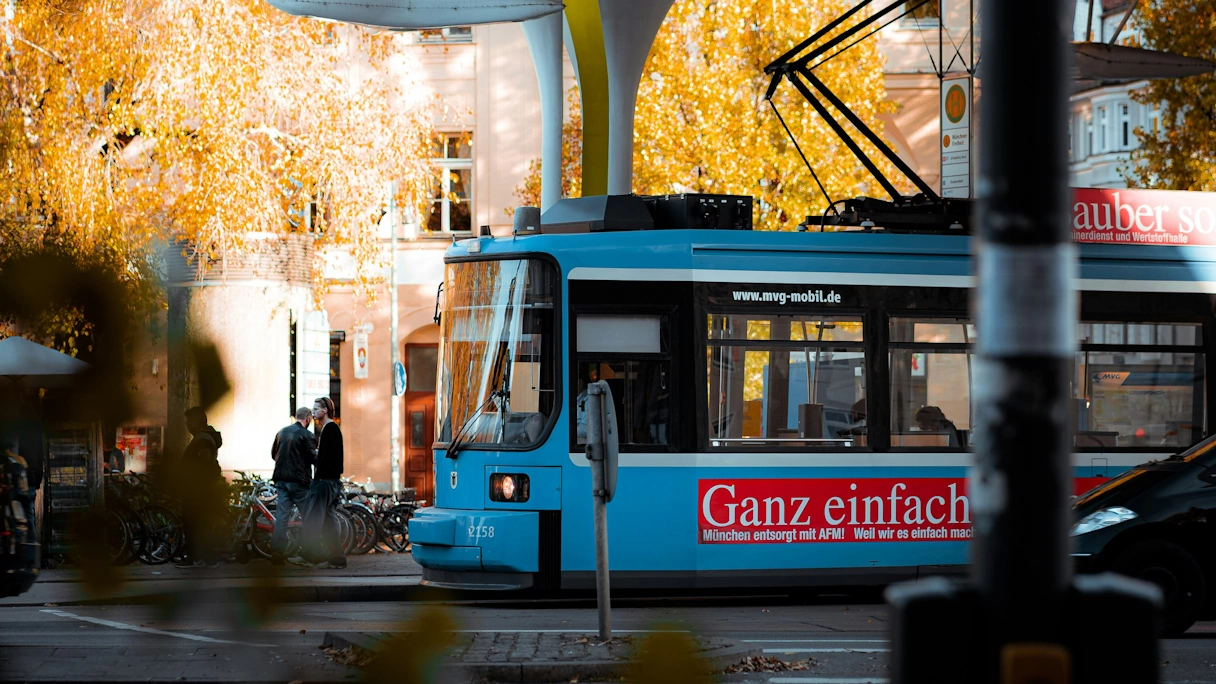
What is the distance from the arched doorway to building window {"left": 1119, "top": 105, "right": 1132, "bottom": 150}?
4439 cm

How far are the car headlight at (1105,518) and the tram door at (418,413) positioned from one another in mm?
21506

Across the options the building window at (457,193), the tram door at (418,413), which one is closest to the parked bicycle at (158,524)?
the building window at (457,193)

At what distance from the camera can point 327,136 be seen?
62.6ft

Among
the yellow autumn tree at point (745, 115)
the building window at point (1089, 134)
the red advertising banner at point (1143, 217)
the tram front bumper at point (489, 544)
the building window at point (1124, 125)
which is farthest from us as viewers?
the building window at point (1089, 134)

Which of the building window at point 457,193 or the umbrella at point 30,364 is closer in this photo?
the umbrella at point 30,364

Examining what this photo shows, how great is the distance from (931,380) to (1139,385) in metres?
1.78

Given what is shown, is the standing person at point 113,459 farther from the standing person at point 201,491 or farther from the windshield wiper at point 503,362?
the windshield wiper at point 503,362

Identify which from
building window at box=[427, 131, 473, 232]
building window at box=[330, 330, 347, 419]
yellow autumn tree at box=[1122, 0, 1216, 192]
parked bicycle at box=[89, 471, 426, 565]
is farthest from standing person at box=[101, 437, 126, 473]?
building window at box=[427, 131, 473, 232]

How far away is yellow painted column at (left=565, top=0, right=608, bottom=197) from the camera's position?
18.9m

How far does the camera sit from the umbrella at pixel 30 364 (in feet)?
4.15

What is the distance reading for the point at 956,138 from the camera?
18.2m

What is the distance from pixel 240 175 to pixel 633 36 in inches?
184

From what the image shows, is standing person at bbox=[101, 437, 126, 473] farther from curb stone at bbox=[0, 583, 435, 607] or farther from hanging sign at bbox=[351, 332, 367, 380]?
hanging sign at bbox=[351, 332, 367, 380]

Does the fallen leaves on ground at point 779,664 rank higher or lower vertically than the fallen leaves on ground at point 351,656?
lower
